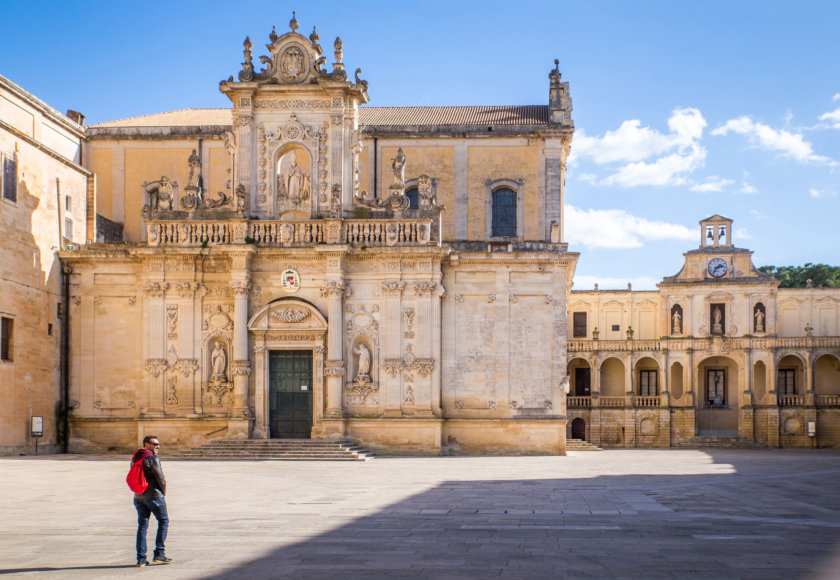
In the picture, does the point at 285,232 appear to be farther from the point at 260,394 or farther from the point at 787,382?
the point at 787,382

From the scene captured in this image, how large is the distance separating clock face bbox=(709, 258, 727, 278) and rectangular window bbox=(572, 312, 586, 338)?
938 centimetres

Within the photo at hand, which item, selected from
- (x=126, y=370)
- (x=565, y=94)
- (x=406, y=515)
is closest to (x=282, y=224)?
(x=126, y=370)

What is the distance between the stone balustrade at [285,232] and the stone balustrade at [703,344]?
109ft

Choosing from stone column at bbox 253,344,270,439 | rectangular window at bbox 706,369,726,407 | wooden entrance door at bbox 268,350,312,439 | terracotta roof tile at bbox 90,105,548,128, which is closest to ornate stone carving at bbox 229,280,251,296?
stone column at bbox 253,344,270,439

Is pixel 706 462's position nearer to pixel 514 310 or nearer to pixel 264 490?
pixel 514 310

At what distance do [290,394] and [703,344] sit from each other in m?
37.2

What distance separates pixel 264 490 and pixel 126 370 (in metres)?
17.4

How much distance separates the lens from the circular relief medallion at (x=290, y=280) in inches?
1471

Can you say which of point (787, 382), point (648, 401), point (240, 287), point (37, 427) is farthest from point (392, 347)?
point (787, 382)

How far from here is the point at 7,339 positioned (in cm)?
3500

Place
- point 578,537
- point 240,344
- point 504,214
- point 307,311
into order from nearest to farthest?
point 578,537 < point 240,344 < point 307,311 < point 504,214

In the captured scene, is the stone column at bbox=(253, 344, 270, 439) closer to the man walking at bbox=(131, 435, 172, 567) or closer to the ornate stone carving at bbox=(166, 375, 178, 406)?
the ornate stone carving at bbox=(166, 375, 178, 406)

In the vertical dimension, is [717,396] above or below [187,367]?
below

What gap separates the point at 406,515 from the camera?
59.7 ft
